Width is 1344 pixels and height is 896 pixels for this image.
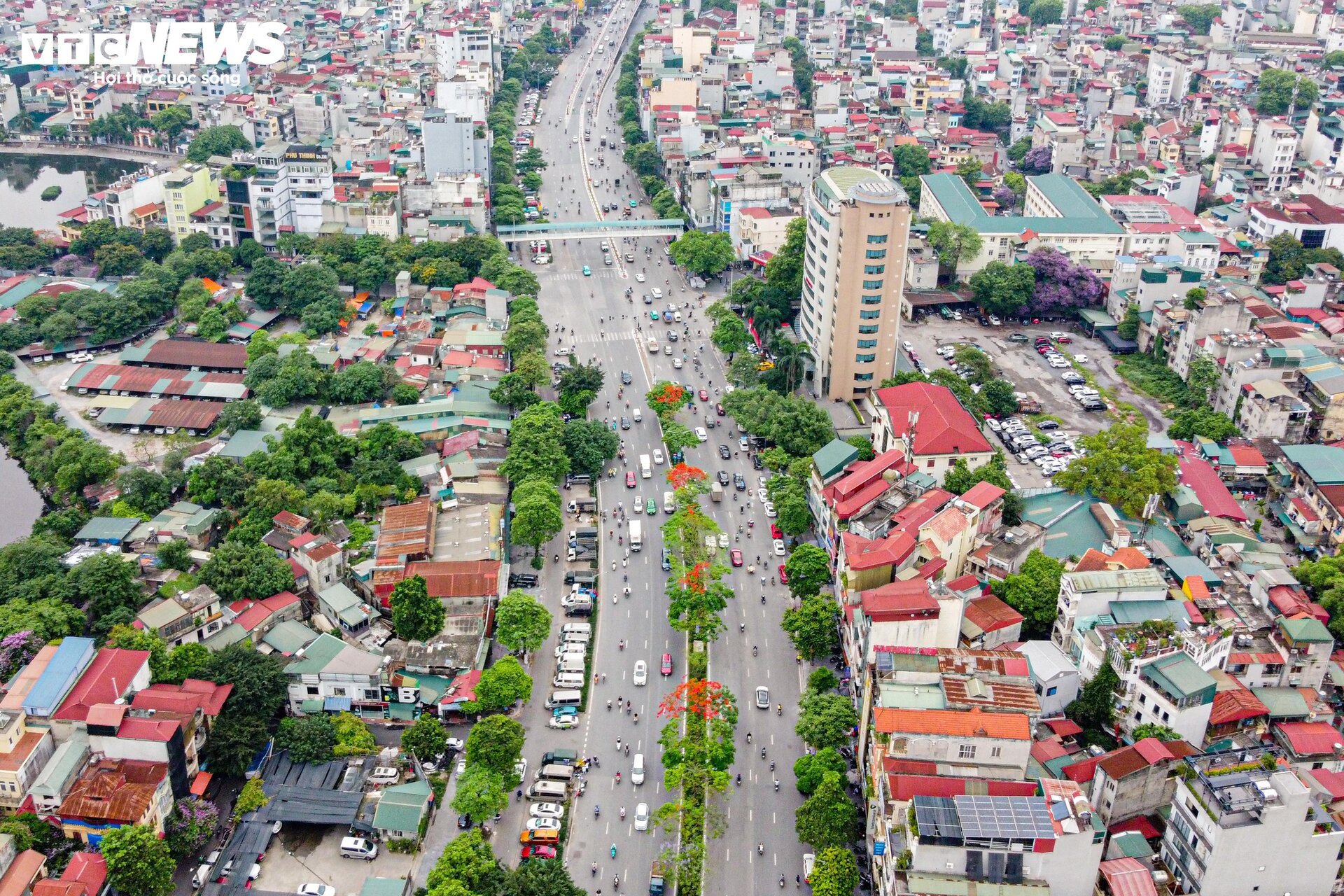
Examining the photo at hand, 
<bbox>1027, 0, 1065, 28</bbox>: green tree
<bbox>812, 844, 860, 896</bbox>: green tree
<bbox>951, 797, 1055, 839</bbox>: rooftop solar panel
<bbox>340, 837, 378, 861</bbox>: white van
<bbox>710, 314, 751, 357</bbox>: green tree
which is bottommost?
<bbox>340, 837, 378, 861</bbox>: white van

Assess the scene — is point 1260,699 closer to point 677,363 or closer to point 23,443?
point 677,363

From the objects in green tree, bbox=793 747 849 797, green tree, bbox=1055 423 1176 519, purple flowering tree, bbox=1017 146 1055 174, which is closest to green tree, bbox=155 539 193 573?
green tree, bbox=793 747 849 797

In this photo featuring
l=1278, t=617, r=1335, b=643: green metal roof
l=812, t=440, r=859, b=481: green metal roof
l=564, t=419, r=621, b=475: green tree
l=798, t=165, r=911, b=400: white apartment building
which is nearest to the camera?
l=1278, t=617, r=1335, b=643: green metal roof

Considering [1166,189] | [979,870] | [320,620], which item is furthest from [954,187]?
[979,870]

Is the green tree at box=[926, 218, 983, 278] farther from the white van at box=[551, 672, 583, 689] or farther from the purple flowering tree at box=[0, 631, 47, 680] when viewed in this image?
the purple flowering tree at box=[0, 631, 47, 680]

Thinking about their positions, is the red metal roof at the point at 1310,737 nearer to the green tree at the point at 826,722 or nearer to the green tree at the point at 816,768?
the green tree at the point at 826,722

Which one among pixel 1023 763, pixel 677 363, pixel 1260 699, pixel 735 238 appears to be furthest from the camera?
pixel 735 238
